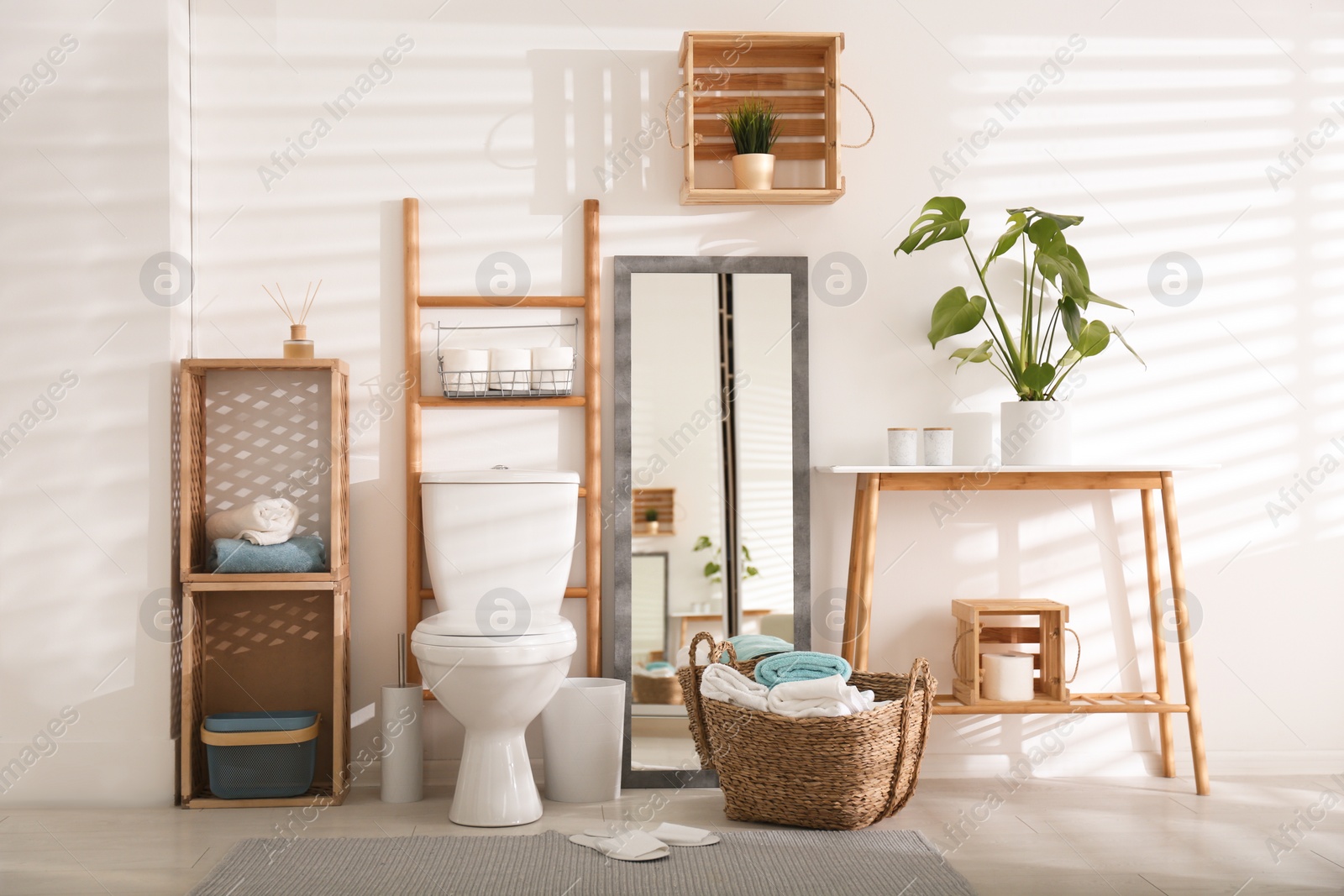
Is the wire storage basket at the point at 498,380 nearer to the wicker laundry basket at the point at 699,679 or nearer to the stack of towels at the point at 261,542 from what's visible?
the stack of towels at the point at 261,542

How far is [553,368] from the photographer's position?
2.90 m

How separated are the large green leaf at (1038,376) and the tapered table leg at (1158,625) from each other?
1.32ft

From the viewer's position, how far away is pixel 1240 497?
10.3 feet

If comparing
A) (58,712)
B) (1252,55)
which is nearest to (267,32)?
(58,712)

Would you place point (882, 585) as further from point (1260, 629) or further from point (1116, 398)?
point (1260, 629)

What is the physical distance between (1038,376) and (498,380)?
1471 mm

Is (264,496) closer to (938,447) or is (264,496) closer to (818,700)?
(818,700)

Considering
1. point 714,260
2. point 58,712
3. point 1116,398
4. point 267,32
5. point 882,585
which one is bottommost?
point 58,712

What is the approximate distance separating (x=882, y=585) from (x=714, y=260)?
A: 105cm

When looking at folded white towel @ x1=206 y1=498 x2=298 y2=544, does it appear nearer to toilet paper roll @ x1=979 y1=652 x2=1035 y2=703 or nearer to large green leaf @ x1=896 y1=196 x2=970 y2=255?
large green leaf @ x1=896 y1=196 x2=970 y2=255

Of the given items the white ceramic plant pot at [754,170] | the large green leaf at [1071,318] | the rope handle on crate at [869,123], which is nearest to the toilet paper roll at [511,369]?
the white ceramic plant pot at [754,170]

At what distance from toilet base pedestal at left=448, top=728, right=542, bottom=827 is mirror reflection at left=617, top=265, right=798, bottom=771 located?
0.45 m

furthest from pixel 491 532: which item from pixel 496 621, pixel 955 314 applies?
pixel 955 314

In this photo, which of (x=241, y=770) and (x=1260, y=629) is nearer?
(x=241, y=770)
